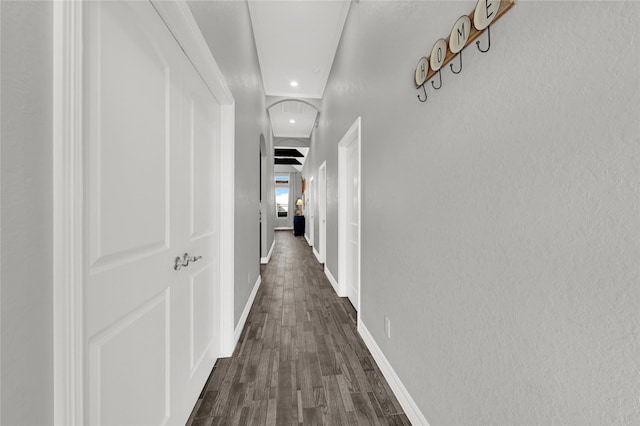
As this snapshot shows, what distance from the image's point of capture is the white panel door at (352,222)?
2.81m

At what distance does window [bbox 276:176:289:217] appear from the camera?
1298cm

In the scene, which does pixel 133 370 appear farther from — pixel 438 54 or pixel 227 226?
pixel 438 54

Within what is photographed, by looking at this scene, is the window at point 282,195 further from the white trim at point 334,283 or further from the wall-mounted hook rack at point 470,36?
the wall-mounted hook rack at point 470,36

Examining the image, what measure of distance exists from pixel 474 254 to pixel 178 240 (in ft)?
4.07

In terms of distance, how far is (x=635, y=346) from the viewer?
513 mm

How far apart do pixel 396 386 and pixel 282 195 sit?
11963 millimetres

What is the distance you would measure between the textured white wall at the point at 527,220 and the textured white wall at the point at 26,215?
1155 millimetres

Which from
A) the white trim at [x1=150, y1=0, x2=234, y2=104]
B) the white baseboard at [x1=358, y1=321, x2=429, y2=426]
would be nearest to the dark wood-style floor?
the white baseboard at [x1=358, y1=321, x2=429, y2=426]

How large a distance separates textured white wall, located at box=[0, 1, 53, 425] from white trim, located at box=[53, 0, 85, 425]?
1 centimetres

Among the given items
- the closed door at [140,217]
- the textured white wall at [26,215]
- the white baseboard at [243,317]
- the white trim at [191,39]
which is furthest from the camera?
the white baseboard at [243,317]

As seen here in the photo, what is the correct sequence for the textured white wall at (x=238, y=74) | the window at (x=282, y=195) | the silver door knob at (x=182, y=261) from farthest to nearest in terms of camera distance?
the window at (x=282, y=195) < the textured white wall at (x=238, y=74) < the silver door knob at (x=182, y=261)

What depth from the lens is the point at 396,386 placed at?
1522mm

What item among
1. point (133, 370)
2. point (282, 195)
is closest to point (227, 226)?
point (133, 370)

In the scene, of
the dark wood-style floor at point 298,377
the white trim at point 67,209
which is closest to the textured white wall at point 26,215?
the white trim at point 67,209
